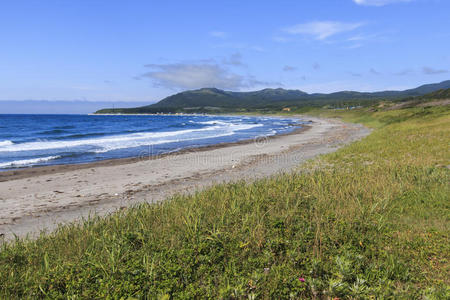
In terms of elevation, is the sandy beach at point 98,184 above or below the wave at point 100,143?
below

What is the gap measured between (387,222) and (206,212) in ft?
12.4

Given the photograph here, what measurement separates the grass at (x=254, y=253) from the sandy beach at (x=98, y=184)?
7.07ft

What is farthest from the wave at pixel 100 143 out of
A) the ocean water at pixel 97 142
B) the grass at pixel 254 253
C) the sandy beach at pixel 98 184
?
the grass at pixel 254 253

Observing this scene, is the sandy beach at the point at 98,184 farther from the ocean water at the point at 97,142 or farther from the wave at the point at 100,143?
the wave at the point at 100,143

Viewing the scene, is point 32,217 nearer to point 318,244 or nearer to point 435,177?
point 318,244

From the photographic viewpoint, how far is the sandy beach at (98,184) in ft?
28.5

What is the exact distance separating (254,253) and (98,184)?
35.0 feet

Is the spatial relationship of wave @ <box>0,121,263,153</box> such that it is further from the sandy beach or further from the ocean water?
the sandy beach

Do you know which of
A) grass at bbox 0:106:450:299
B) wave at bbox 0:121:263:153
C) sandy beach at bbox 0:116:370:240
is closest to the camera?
grass at bbox 0:106:450:299

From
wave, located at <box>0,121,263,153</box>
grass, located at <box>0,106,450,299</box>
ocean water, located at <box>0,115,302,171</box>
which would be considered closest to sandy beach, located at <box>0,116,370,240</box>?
grass, located at <box>0,106,450,299</box>

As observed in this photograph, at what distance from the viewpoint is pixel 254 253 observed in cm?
449

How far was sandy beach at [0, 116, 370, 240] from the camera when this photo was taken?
28.5 feet

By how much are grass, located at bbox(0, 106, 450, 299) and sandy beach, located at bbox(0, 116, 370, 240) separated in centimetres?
215

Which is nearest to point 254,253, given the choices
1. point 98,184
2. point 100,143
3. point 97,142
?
point 98,184
